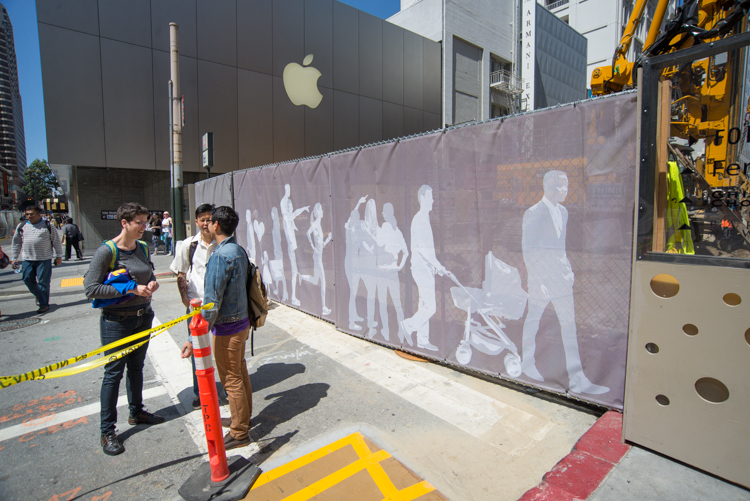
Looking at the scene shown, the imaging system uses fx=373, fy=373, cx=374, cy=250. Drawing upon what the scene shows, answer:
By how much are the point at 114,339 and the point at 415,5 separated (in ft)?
95.2

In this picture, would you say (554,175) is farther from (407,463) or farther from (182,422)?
(182,422)

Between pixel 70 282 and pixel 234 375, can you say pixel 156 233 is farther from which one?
pixel 234 375

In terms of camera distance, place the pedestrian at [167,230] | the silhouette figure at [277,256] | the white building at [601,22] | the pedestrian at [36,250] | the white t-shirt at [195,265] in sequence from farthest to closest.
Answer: the white building at [601,22]
the pedestrian at [167,230]
the silhouette figure at [277,256]
the pedestrian at [36,250]
the white t-shirt at [195,265]

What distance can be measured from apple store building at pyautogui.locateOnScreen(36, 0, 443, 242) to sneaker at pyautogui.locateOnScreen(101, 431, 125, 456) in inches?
615

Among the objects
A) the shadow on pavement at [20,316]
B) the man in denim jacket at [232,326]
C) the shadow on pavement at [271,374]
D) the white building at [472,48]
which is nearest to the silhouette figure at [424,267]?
the shadow on pavement at [271,374]

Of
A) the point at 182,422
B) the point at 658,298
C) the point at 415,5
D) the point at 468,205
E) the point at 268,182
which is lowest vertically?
the point at 182,422

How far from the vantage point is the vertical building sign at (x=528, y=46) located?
86.4ft

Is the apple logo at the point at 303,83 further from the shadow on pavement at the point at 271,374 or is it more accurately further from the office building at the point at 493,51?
the shadow on pavement at the point at 271,374

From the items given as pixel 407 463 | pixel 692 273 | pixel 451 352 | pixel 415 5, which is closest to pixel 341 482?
pixel 407 463

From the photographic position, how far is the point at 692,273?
2369mm

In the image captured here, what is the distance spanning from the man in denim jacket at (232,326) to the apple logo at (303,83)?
1831cm

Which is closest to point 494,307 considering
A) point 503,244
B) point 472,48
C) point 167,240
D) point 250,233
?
point 503,244

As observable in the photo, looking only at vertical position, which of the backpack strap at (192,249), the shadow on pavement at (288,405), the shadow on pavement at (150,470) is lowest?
the shadow on pavement at (150,470)

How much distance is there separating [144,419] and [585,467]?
3574 mm
